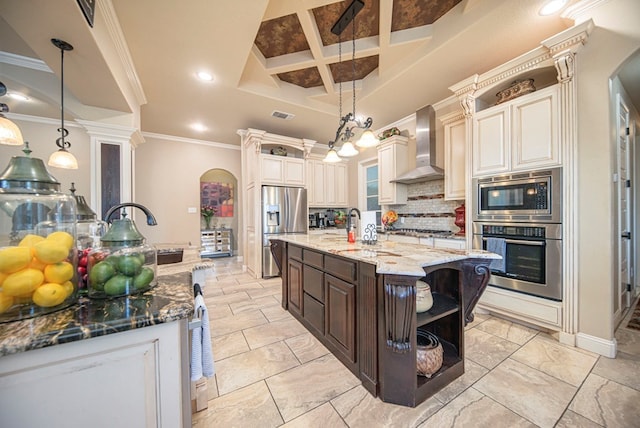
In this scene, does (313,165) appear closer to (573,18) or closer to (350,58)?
(350,58)

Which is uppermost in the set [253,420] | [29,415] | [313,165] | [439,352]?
[313,165]

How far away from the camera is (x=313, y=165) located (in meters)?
5.12

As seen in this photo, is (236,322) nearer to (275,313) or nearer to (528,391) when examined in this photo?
(275,313)

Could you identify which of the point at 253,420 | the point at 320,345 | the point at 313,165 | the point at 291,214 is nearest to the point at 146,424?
the point at 253,420

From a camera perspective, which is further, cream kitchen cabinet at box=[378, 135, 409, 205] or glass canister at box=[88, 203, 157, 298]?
cream kitchen cabinet at box=[378, 135, 409, 205]

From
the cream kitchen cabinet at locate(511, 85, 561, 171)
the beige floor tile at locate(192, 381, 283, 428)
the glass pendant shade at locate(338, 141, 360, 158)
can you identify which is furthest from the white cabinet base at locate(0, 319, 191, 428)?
the cream kitchen cabinet at locate(511, 85, 561, 171)

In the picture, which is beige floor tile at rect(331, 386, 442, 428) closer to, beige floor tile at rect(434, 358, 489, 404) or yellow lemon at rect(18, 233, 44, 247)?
beige floor tile at rect(434, 358, 489, 404)

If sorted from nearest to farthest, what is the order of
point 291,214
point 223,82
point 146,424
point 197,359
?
point 146,424, point 197,359, point 223,82, point 291,214

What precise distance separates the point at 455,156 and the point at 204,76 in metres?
3.33

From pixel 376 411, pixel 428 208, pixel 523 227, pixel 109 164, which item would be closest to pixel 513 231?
pixel 523 227

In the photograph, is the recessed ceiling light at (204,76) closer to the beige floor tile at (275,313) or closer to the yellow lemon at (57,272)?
the yellow lemon at (57,272)

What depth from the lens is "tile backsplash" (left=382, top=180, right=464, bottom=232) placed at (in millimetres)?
3482

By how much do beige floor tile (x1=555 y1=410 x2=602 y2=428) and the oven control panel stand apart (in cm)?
139

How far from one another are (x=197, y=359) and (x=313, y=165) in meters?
4.51
